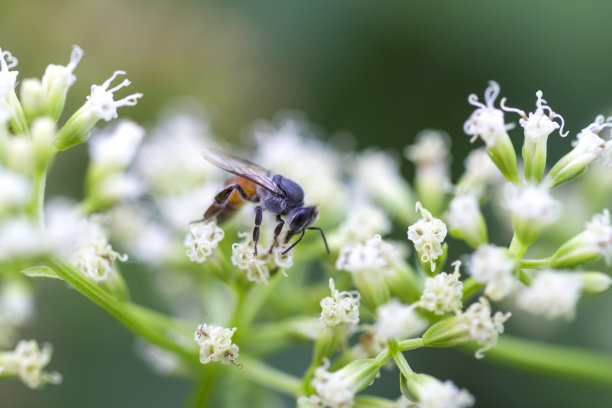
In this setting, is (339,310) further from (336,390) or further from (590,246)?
(590,246)

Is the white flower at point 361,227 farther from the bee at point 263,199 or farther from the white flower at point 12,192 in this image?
the white flower at point 12,192

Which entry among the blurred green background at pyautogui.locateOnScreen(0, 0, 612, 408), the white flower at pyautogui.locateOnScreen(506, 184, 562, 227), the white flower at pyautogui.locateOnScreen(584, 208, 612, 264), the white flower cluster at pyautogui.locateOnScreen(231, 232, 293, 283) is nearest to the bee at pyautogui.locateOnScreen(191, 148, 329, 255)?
the white flower cluster at pyautogui.locateOnScreen(231, 232, 293, 283)

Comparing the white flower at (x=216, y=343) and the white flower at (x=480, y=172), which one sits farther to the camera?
the white flower at (x=480, y=172)

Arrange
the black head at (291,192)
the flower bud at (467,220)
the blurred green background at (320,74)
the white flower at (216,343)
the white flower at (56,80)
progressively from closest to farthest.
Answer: the flower bud at (467,220)
the white flower at (216,343)
the white flower at (56,80)
the black head at (291,192)
the blurred green background at (320,74)

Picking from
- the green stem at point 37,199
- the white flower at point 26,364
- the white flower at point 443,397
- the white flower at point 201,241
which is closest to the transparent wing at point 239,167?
the white flower at point 201,241

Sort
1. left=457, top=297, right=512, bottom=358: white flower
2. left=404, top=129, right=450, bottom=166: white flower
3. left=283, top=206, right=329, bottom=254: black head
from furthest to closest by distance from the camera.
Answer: left=404, top=129, right=450, bottom=166: white flower, left=283, top=206, right=329, bottom=254: black head, left=457, top=297, right=512, bottom=358: white flower

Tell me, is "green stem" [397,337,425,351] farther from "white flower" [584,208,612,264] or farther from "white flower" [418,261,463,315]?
"white flower" [584,208,612,264]

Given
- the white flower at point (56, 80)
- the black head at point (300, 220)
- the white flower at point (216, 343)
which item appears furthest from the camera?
the black head at point (300, 220)

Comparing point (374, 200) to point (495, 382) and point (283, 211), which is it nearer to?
point (283, 211)
